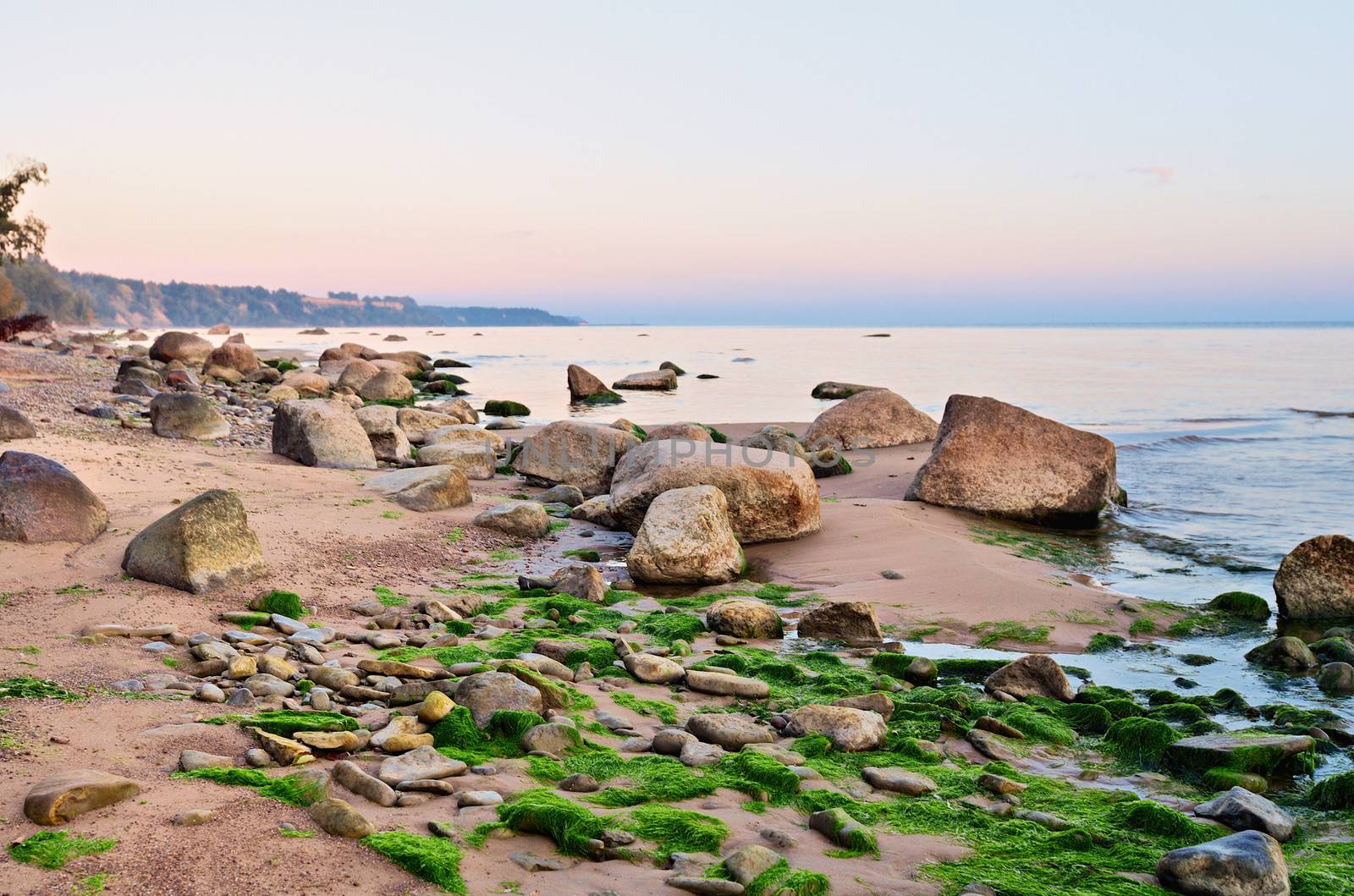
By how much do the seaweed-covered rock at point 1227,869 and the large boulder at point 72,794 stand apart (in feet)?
12.2

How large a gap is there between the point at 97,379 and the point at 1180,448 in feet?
80.0

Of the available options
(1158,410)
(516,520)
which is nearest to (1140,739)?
(516,520)

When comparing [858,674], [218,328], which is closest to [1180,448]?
[858,674]

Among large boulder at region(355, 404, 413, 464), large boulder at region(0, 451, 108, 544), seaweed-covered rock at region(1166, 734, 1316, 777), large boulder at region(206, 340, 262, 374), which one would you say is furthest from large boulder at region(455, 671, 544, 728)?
large boulder at region(206, 340, 262, 374)

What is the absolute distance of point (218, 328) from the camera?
99812 millimetres

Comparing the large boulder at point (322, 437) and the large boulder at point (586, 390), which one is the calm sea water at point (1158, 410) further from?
the large boulder at point (322, 437)

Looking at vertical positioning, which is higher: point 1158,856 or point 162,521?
point 162,521

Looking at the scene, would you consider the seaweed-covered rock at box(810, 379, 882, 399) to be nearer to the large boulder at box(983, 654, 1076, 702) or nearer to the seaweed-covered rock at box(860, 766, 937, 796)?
the large boulder at box(983, 654, 1076, 702)

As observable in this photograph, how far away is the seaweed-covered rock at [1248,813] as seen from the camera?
13.0ft

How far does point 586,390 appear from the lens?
2845 cm

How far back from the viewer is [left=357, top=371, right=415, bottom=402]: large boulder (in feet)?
80.6

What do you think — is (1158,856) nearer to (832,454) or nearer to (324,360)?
(832,454)

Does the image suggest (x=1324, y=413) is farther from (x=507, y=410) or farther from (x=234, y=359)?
(x=234, y=359)

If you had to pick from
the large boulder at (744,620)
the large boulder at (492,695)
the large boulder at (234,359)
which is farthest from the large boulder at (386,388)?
the large boulder at (492,695)
